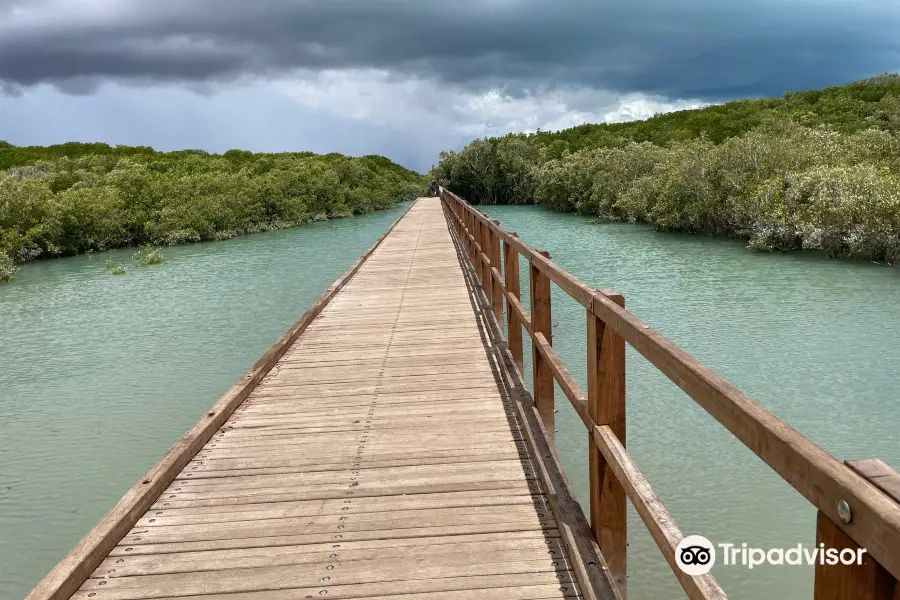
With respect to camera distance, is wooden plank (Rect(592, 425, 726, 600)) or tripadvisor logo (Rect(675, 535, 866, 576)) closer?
tripadvisor logo (Rect(675, 535, 866, 576))

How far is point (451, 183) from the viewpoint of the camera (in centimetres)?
5984

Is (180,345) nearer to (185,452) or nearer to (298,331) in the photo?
(298,331)

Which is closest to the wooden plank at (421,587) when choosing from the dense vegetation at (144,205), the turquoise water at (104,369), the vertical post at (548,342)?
the vertical post at (548,342)

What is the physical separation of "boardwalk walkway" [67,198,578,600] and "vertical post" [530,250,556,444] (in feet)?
0.76

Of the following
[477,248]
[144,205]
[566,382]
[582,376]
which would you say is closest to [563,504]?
[566,382]

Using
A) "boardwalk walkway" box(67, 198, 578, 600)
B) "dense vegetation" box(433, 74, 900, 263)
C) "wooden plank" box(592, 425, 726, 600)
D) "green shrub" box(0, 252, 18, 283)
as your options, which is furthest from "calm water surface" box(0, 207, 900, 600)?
"wooden plank" box(592, 425, 726, 600)

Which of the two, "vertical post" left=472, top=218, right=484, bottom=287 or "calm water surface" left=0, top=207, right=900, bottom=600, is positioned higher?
Answer: "vertical post" left=472, top=218, right=484, bottom=287

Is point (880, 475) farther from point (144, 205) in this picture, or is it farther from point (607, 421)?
point (144, 205)

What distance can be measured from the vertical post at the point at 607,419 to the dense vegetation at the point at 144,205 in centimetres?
1914

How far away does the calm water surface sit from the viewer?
502 cm

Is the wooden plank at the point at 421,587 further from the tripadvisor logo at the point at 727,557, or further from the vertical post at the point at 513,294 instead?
the vertical post at the point at 513,294

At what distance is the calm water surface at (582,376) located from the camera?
502cm

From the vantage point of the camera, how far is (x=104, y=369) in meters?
9.20

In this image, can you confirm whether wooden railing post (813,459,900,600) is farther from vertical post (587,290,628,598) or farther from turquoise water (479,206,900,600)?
turquoise water (479,206,900,600)
